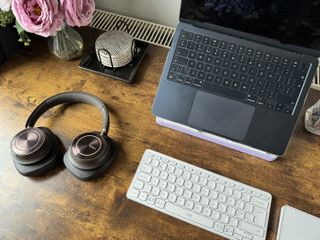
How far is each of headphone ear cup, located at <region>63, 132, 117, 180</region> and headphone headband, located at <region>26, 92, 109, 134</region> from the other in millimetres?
75

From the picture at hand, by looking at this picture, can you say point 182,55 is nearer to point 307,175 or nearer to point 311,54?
point 311,54

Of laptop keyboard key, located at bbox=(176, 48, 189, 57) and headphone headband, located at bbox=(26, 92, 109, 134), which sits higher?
laptop keyboard key, located at bbox=(176, 48, 189, 57)

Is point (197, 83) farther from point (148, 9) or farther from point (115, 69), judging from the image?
point (148, 9)

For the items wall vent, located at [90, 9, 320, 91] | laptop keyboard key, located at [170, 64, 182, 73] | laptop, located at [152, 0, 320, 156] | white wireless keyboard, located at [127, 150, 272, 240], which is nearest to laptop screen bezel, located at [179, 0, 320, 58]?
laptop, located at [152, 0, 320, 156]

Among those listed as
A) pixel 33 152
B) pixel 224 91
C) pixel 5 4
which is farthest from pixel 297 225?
pixel 5 4

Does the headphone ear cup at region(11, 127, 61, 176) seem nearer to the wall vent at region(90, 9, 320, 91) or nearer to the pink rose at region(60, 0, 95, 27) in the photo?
the pink rose at region(60, 0, 95, 27)

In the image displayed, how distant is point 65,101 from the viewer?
722mm

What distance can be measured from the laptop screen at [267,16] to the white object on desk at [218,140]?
240mm

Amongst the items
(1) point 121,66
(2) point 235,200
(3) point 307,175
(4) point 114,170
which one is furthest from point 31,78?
(3) point 307,175

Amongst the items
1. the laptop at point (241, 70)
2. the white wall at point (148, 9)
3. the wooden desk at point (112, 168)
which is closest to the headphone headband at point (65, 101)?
the wooden desk at point (112, 168)

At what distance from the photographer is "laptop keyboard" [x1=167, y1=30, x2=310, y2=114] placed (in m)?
0.63

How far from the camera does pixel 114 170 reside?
64cm

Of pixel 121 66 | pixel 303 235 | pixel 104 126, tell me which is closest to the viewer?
pixel 303 235

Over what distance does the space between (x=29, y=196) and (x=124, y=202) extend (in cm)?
20
